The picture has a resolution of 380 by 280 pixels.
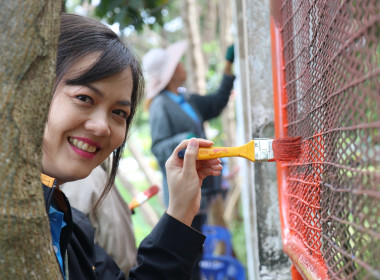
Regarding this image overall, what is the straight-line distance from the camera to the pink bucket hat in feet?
12.9

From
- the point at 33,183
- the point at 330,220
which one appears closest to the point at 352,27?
the point at 330,220

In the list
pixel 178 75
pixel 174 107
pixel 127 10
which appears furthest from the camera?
pixel 178 75

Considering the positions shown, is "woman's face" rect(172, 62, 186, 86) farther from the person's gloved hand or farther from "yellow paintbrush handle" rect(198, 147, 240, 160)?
"yellow paintbrush handle" rect(198, 147, 240, 160)

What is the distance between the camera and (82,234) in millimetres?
1606

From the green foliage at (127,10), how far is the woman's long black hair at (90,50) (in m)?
1.76

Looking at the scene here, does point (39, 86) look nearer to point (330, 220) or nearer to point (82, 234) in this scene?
point (330, 220)

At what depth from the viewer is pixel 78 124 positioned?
1.29 metres

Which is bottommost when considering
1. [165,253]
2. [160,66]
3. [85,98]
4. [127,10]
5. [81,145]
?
[165,253]

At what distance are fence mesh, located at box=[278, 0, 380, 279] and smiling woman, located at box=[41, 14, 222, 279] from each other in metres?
0.32

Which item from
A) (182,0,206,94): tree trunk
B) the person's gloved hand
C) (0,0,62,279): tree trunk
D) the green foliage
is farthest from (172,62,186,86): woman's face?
(0,0,62,279): tree trunk

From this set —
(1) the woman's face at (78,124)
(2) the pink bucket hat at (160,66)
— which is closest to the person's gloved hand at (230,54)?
(2) the pink bucket hat at (160,66)

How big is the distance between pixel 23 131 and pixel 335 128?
64 cm

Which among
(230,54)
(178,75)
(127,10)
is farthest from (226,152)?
(230,54)

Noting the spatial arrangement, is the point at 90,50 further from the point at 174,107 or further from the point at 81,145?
the point at 174,107
